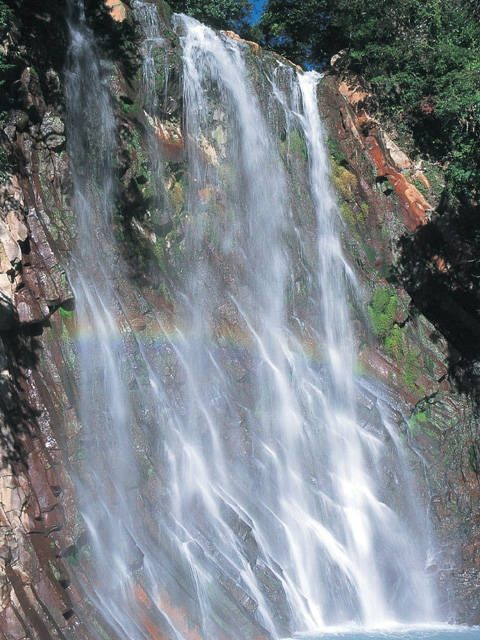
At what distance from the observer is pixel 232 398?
13.4 meters

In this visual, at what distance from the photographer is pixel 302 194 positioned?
17.2 meters

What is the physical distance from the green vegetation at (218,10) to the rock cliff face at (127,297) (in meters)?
8.29

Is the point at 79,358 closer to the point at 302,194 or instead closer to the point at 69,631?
the point at 69,631

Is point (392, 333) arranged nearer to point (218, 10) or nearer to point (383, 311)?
point (383, 311)

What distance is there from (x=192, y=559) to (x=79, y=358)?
3.48 metres

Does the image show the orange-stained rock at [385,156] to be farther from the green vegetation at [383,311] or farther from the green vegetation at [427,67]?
the green vegetation at [383,311]

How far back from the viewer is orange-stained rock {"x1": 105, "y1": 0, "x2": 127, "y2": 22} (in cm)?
1588

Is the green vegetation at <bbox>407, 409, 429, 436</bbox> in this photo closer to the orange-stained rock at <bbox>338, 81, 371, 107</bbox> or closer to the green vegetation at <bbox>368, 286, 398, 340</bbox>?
the green vegetation at <bbox>368, 286, 398, 340</bbox>

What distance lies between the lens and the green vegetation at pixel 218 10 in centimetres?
2558

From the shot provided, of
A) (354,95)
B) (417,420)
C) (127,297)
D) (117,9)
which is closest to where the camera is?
(127,297)

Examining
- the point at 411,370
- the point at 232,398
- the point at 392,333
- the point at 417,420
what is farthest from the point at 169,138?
the point at 417,420

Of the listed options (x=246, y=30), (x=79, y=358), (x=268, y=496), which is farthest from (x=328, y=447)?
(x=246, y=30)

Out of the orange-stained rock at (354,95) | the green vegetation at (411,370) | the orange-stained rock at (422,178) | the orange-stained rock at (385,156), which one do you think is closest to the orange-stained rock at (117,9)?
the orange-stained rock at (385,156)

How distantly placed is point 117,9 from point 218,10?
1156cm
